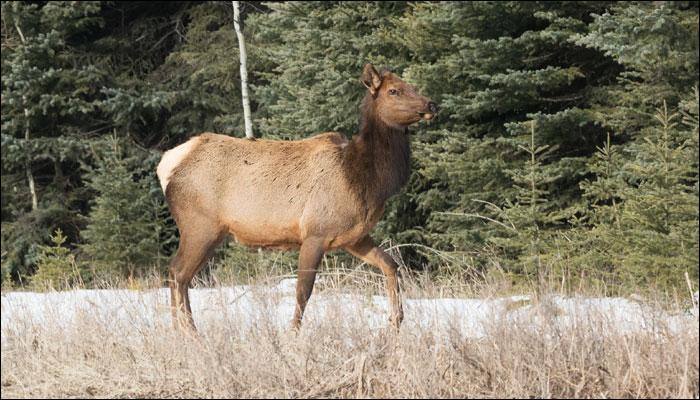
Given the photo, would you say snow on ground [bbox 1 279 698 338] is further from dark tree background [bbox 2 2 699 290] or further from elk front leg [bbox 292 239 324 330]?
dark tree background [bbox 2 2 699 290]

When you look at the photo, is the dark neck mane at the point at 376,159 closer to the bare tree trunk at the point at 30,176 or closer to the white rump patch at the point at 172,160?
the white rump patch at the point at 172,160

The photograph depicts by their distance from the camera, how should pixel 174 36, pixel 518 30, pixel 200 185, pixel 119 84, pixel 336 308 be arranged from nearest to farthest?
1. pixel 336 308
2. pixel 200 185
3. pixel 518 30
4. pixel 119 84
5. pixel 174 36

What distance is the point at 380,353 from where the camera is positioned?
5.69 metres

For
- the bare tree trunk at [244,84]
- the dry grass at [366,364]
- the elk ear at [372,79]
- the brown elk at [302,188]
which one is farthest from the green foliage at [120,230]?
the dry grass at [366,364]

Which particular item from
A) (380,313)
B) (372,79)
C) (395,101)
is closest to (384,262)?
(380,313)

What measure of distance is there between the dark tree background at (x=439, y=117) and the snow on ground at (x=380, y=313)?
0.72m

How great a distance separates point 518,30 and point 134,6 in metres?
12.5

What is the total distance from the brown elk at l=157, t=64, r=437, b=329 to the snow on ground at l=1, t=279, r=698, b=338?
13.5 inches

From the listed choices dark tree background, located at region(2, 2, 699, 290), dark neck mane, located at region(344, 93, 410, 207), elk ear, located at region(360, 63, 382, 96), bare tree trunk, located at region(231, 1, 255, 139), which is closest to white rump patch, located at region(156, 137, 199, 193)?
dark neck mane, located at region(344, 93, 410, 207)

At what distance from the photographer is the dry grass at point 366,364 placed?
5.29 m

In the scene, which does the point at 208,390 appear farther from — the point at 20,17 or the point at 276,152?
the point at 20,17

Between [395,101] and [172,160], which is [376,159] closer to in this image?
[395,101]

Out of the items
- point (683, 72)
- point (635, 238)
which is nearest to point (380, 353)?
point (635, 238)

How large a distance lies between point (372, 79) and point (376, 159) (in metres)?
0.69
